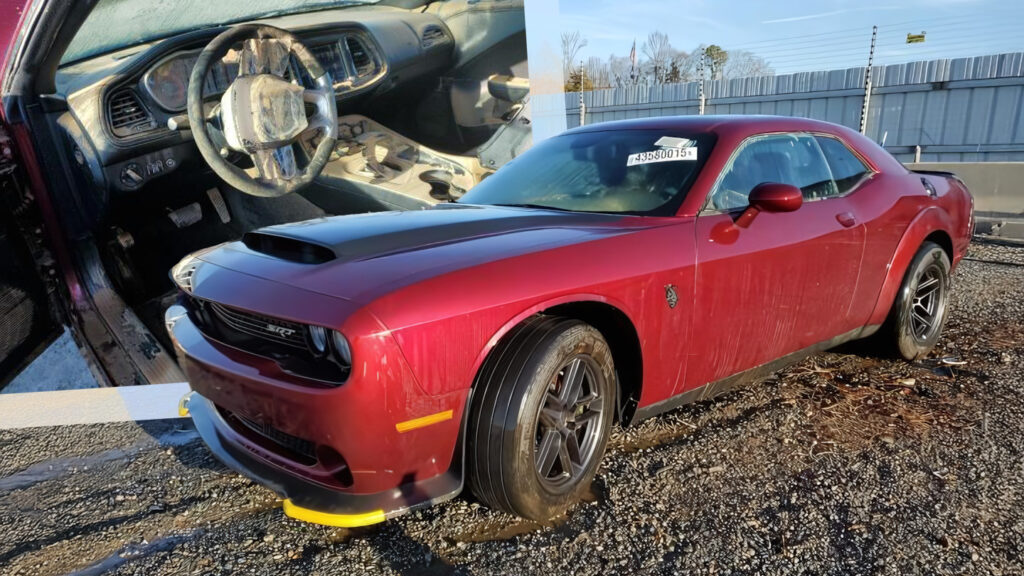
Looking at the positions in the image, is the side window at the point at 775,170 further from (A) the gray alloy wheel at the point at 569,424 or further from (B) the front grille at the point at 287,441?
(B) the front grille at the point at 287,441

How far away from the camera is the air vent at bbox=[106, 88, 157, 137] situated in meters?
3.91

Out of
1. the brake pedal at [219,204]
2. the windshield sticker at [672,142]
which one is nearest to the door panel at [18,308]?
the brake pedal at [219,204]

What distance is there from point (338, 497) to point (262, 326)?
620 millimetres

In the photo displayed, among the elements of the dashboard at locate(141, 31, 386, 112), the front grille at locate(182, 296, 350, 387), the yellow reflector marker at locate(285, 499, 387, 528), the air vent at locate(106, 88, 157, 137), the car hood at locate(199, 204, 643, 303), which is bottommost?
the yellow reflector marker at locate(285, 499, 387, 528)

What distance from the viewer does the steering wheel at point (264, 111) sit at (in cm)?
421

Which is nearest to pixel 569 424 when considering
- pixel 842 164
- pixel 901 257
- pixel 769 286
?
pixel 769 286

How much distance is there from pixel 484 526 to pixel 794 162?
2.41 metres

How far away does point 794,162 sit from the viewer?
11.2 feet

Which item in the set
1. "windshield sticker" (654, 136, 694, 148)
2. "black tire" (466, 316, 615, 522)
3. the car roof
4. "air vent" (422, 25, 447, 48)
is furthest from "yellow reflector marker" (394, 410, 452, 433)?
"air vent" (422, 25, 447, 48)

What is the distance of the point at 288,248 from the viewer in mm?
2451

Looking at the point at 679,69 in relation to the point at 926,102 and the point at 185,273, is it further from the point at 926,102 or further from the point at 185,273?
the point at 185,273

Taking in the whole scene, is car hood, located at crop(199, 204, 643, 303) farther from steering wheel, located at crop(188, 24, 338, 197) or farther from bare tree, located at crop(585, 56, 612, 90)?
bare tree, located at crop(585, 56, 612, 90)

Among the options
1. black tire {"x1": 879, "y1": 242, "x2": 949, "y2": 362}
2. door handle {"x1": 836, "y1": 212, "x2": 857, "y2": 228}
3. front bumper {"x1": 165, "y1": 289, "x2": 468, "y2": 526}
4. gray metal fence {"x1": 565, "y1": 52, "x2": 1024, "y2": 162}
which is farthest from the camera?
gray metal fence {"x1": 565, "y1": 52, "x2": 1024, "y2": 162}

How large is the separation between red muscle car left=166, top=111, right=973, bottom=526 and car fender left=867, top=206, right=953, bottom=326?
7 cm
